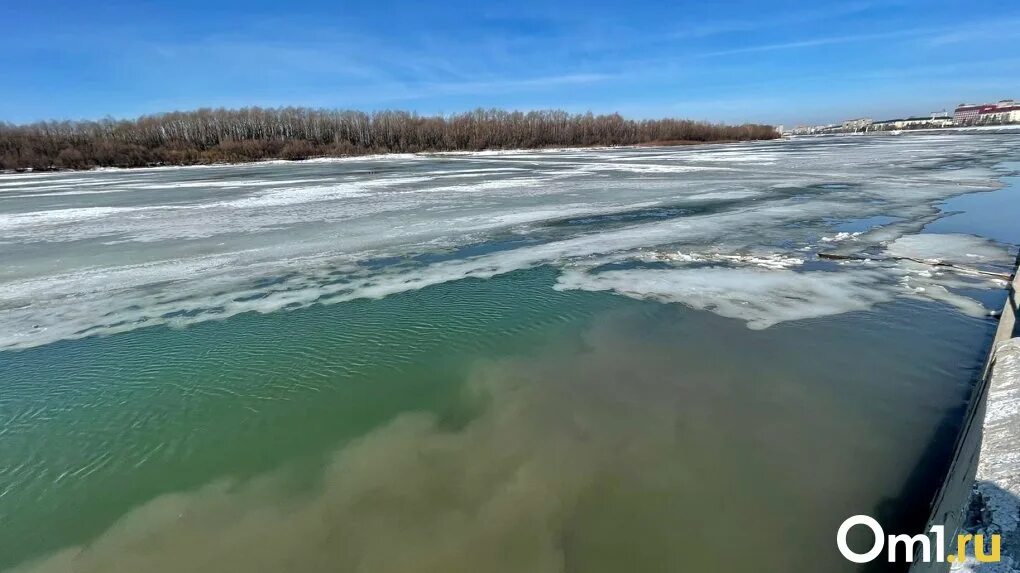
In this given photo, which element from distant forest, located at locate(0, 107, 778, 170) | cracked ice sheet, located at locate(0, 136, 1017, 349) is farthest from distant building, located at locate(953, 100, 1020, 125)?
cracked ice sheet, located at locate(0, 136, 1017, 349)

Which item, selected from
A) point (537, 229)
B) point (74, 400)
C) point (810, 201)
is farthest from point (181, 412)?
point (810, 201)

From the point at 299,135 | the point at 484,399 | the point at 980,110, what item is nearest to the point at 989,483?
the point at 484,399

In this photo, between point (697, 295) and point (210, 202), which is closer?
point (697, 295)

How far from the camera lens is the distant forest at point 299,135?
37062mm

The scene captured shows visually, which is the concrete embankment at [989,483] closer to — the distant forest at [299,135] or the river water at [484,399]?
the river water at [484,399]

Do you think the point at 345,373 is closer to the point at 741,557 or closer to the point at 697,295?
the point at 741,557

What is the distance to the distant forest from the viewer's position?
122ft

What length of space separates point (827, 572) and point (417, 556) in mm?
1643

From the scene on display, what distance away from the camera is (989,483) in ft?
5.30

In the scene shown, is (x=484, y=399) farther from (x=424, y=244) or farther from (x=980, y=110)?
(x=980, y=110)

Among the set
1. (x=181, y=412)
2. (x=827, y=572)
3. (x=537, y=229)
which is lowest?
(x=827, y=572)

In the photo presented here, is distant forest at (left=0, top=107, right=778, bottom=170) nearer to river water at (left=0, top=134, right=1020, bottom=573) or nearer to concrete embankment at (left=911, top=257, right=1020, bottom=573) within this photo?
river water at (left=0, top=134, right=1020, bottom=573)

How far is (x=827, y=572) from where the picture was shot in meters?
1.91

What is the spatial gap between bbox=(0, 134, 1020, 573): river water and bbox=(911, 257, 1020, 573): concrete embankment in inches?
13.2
